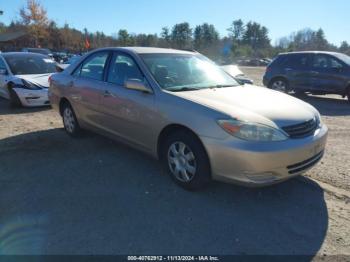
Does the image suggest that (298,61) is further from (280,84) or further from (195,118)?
(195,118)

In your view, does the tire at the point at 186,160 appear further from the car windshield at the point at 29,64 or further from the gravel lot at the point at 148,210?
the car windshield at the point at 29,64

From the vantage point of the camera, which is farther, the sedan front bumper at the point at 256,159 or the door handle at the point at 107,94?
the door handle at the point at 107,94

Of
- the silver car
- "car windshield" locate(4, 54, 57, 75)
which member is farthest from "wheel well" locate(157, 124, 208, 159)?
"car windshield" locate(4, 54, 57, 75)

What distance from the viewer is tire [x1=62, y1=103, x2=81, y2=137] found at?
575cm

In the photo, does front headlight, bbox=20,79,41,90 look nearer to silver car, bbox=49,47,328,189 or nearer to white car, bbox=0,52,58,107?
white car, bbox=0,52,58,107

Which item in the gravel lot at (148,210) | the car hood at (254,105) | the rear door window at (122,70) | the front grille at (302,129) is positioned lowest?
the gravel lot at (148,210)

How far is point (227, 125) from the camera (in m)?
3.30

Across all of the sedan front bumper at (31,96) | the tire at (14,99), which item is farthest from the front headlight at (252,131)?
the tire at (14,99)

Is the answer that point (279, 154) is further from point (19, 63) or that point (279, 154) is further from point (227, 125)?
point (19, 63)

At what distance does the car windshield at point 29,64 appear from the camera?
9250 millimetres

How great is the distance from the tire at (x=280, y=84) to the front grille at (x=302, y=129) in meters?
8.78

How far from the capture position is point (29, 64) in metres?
9.57

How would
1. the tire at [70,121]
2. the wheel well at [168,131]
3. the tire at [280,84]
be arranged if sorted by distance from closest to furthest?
the wheel well at [168,131] < the tire at [70,121] < the tire at [280,84]

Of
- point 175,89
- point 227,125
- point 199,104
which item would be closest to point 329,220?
point 227,125
